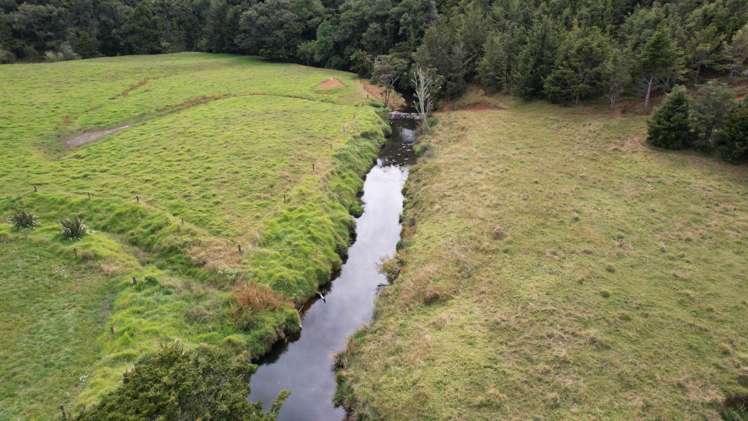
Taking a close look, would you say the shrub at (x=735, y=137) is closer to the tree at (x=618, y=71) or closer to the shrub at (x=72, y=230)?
the tree at (x=618, y=71)

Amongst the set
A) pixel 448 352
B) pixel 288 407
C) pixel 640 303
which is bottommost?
pixel 288 407

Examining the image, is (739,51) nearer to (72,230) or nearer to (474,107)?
(474,107)

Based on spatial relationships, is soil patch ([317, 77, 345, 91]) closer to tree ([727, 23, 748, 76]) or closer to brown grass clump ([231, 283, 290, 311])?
brown grass clump ([231, 283, 290, 311])

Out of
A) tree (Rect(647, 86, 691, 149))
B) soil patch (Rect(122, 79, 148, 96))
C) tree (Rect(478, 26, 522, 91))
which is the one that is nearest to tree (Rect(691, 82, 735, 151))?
tree (Rect(647, 86, 691, 149))

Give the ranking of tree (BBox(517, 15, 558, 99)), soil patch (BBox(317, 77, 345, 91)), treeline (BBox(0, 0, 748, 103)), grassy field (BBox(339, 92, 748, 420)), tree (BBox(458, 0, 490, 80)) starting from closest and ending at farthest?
grassy field (BBox(339, 92, 748, 420)) < treeline (BBox(0, 0, 748, 103)) < tree (BBox(517, 15, 558, 99)) < tree (BBox(458, 0, 490, 80)) < soil patch (BBox(317, 77, 345, 91))

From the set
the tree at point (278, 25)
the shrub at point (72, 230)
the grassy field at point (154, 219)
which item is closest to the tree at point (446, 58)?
the grassy field at point (154, 219)

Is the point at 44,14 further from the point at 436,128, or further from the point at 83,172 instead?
the point at 436,128

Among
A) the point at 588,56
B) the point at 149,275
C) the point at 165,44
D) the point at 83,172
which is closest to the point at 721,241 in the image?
the point at 588,56
